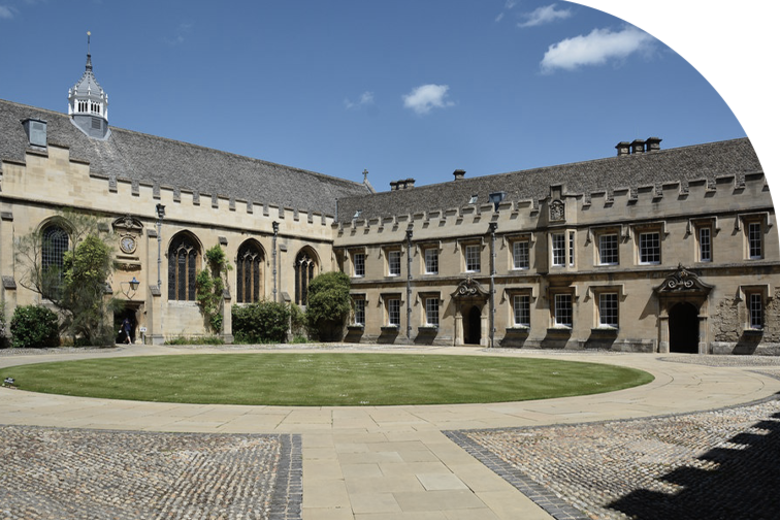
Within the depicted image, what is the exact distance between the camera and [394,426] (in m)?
8.77

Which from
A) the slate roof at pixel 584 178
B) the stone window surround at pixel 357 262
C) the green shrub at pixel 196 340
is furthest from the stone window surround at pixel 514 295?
the green shrub at pixel 196 340

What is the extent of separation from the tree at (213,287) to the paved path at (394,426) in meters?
19.4

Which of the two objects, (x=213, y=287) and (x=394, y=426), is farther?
(x=213, y=287)

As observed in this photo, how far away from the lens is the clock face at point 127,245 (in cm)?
2892

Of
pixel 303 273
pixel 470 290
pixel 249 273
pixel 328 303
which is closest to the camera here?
pixel 470 290

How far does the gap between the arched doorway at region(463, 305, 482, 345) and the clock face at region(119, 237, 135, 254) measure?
16.4 meters

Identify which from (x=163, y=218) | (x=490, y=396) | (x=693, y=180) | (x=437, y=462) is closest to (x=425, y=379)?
(x=490, y=396)

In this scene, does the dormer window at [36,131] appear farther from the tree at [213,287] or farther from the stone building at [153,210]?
the tree at [213,287]

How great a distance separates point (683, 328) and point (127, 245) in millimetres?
24465

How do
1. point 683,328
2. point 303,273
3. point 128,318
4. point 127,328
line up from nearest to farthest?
point 683,328 < point 127,328 < point 128,318 < point 303,273

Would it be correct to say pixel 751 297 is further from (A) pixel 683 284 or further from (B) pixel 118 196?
(B) pixel 118 196

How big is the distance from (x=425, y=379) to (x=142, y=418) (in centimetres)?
662

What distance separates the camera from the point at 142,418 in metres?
9.34

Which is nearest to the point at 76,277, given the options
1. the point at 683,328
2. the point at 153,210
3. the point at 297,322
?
the point at 153,210
